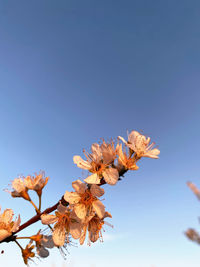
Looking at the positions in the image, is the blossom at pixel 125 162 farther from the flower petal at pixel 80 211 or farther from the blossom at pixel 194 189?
the blossom at pixel 194 189

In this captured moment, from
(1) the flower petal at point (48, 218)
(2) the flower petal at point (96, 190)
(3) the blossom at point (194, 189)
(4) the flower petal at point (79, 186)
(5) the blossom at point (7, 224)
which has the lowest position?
(2) the flower petal at point (96, 190)

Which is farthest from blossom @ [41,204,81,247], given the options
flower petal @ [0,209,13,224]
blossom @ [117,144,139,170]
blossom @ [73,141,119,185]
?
blossom @ [117,144,139,170]

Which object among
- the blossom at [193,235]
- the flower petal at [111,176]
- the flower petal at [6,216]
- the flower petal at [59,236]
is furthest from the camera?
the blossom at [193,235]

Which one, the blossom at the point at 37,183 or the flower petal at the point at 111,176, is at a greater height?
the blossom at the point at 37,183

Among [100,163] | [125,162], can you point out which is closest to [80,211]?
[100,163]

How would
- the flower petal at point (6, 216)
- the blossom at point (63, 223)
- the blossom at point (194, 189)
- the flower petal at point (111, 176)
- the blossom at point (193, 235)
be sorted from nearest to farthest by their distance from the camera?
the flower petal at point (111, 176) → the blossom at point (63, 223) → the flower petal at point (6, 216) → the blossom at point (193, 235) → the blossom at point (194, 189)

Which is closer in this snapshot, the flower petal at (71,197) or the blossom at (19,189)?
the flower petal at (71,197)

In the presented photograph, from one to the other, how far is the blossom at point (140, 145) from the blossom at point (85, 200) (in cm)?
58

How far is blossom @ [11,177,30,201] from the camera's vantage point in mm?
2328

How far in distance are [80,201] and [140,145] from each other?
2.76 ft

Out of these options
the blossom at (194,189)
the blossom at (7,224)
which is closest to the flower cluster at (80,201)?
the blossom at (7,224)

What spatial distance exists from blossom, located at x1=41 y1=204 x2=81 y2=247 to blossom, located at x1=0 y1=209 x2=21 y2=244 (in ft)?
1.13

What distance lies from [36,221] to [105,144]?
0.95 m

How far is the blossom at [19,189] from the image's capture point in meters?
2.33
